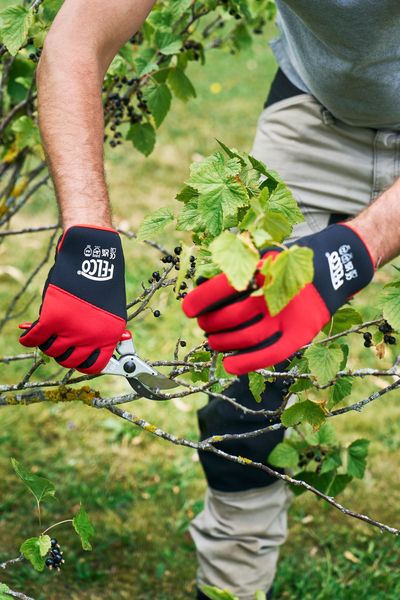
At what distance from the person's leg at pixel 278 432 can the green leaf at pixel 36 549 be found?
911mm

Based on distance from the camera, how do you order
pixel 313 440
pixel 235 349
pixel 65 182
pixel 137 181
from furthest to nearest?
pixel 137 181 < pixel 313 440 < pixel 65 182 < pixel 235 349

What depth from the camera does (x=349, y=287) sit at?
150 cm

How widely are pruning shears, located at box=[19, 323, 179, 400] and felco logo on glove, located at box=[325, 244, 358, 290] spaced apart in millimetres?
451

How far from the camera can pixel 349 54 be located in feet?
7.22

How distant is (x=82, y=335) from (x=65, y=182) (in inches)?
14.4

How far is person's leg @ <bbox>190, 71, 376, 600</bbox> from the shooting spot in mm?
2512

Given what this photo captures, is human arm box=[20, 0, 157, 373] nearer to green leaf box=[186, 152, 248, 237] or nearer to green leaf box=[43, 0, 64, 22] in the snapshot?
green leaf box=[186, 152, 248, 237]

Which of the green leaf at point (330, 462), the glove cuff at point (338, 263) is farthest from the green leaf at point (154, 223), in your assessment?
the green leaf at point (330, 462)

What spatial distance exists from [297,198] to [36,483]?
51.0 inches

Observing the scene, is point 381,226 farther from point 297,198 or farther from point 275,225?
point 297,198

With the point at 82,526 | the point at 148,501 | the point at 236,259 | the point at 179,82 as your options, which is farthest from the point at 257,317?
the point at 148,501

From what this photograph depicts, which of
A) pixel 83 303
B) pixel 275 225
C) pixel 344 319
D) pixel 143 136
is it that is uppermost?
pixel 275 225

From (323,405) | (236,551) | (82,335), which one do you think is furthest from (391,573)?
(82,335)

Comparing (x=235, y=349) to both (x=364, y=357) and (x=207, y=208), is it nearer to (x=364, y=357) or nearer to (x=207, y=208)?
(x=207, y=208)
